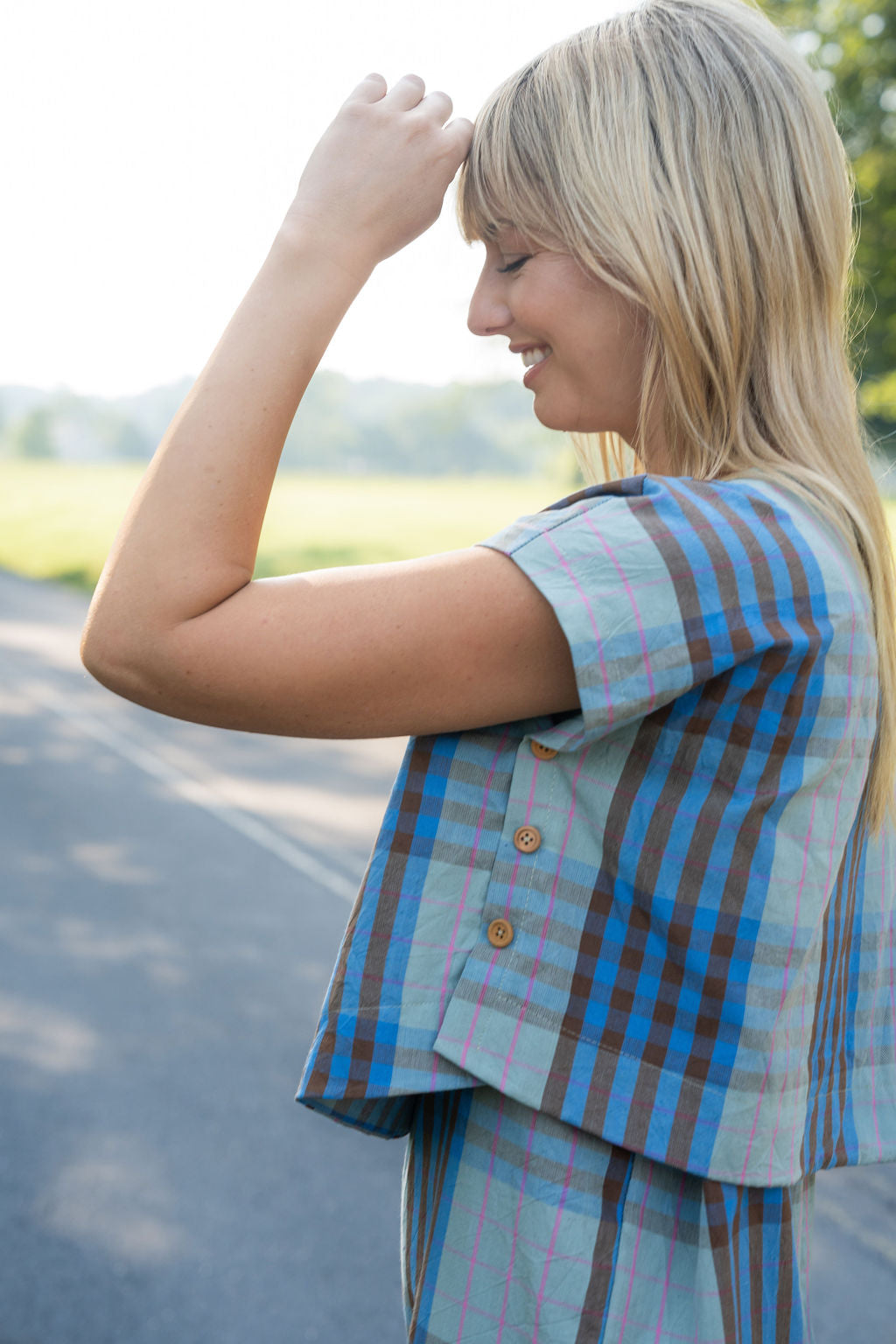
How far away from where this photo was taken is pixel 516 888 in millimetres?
1037

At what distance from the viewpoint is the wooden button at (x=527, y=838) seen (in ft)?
3.39

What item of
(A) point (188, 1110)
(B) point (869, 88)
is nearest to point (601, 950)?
(A) point (188, 1110)

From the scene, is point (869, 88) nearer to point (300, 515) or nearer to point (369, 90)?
point (300, 515)

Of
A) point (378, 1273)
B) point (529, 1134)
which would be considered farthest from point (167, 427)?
point (378, 1273)

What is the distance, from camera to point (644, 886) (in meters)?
1.02

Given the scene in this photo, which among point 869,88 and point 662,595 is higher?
point 869,88

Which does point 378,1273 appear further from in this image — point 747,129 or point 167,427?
point 747,129

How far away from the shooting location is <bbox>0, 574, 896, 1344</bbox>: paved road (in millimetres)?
2893

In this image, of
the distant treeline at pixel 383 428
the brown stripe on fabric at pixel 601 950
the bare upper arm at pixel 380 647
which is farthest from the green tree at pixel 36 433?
the brown stripe on fabric at pixel 601 950

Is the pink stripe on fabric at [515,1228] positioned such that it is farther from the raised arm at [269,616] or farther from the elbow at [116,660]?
the elbow at [116,660]

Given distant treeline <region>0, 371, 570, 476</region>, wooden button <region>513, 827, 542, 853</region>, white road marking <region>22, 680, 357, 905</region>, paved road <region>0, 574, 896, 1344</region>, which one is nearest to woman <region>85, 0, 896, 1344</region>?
wooden button <region>513, 827, 542, 853</region>

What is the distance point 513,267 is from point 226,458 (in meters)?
0.40

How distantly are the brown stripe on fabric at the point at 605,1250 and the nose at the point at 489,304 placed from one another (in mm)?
820

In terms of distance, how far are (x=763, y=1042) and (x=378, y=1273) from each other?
2434 millimetres
